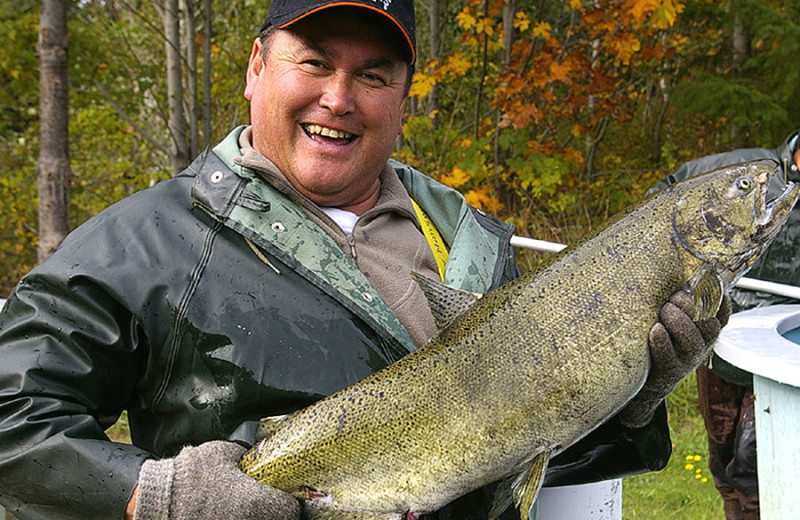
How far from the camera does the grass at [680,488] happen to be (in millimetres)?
5344

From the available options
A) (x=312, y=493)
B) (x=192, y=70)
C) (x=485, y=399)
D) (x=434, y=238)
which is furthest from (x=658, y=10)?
(x=312, y=493)

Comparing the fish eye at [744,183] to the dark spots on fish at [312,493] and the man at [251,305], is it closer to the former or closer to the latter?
the man at [251,305]

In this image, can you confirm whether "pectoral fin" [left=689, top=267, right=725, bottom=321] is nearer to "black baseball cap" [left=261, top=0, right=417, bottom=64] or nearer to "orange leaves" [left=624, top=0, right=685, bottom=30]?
"black baseball cap" [left=261, top=0, right=417, bottom=64]

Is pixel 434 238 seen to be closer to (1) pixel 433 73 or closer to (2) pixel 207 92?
(2) pixel 207 92

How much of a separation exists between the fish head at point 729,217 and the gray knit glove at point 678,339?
14cm

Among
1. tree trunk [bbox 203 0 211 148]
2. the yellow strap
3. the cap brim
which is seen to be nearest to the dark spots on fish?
the yellow strap

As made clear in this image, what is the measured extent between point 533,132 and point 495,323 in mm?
8561

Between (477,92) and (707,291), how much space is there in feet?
24.7

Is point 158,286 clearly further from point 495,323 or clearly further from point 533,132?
point 533,132

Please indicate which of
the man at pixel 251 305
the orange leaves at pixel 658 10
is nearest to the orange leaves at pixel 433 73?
the orange leaves at pixel 658 10

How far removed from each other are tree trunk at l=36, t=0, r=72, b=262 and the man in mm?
3710

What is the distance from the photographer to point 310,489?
2.20 metres

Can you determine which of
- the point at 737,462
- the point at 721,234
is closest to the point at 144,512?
the point at 721,234

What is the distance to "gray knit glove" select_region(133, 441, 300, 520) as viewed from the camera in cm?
198
